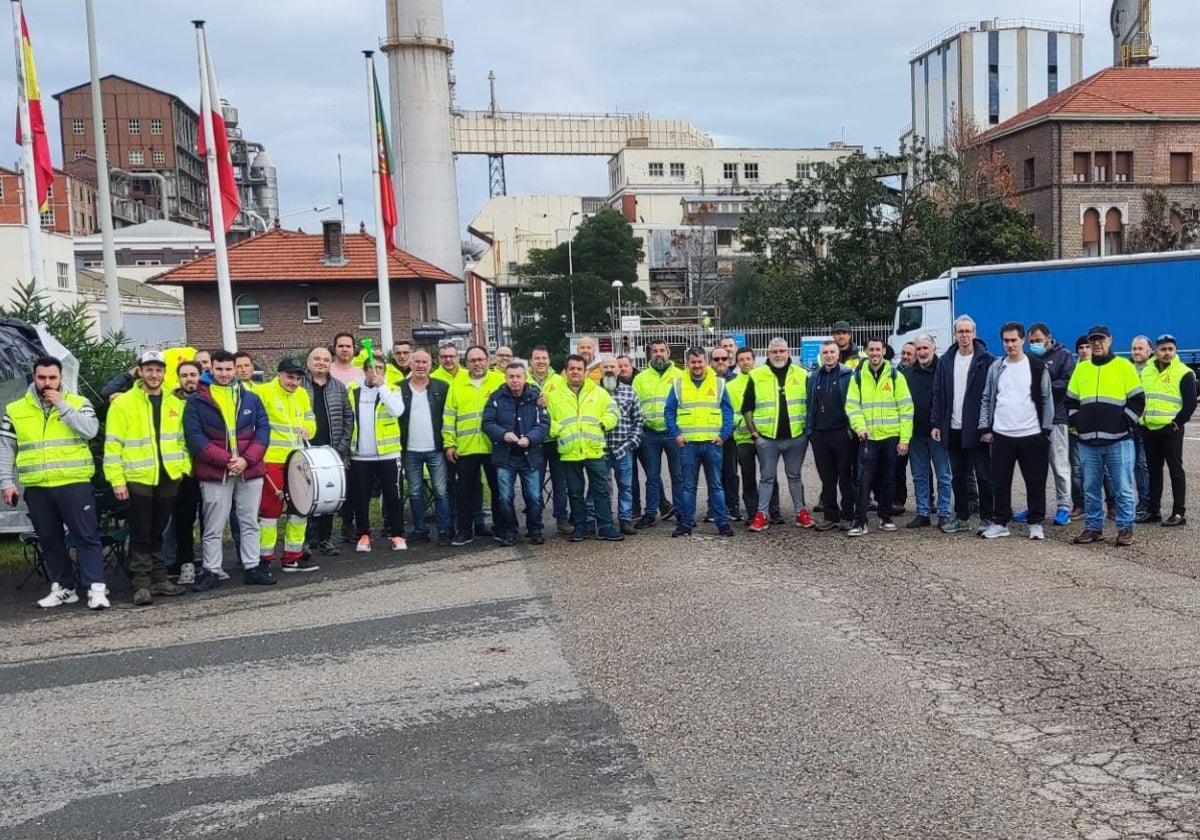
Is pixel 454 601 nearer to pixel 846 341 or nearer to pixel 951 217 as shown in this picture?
pixel 846 341

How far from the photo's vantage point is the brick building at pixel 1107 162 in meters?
57.3

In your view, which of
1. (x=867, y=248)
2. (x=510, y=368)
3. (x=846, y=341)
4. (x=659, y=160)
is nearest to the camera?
(x=510, y=368)

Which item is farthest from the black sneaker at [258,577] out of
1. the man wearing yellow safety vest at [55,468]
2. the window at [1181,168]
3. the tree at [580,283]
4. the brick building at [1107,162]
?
the window at [1181,168]

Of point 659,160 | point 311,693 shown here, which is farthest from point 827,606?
point 659,160

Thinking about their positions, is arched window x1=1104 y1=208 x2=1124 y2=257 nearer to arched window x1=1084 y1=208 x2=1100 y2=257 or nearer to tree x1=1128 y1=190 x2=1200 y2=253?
arched window x1=1084 y1=208 x2=1100 y2=257

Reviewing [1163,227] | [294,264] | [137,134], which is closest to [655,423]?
[294,264]

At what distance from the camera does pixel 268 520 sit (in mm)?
10805

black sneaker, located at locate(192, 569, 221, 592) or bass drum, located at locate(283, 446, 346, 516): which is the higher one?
bass drum, located at locate(283, 446, 346, 516)

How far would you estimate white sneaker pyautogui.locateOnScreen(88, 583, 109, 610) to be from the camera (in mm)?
9578

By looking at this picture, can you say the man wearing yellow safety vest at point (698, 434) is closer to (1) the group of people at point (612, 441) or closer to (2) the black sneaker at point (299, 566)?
(1) the group of people at point (612, 441)

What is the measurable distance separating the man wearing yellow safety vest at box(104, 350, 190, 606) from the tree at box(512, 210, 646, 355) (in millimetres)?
50055

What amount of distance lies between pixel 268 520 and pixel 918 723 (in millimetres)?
6692

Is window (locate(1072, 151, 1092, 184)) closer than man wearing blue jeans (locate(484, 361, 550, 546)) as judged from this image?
No

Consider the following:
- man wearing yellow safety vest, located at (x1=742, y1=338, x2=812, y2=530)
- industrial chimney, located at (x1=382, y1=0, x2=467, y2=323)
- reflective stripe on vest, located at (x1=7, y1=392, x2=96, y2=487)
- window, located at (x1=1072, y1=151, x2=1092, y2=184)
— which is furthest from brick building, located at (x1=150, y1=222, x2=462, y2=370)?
reflective stripe on vest, located at (x1=7, y1=392, x2=96, y2=487)
